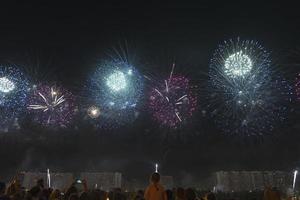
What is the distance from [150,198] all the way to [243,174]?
33.9 m

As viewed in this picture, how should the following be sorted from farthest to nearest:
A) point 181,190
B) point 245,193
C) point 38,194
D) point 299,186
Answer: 1. point 299,186
2. point 245,193
3. point 38,194
4. point 181,190

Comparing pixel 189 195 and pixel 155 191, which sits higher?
pixel 155 191

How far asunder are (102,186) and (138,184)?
617cm

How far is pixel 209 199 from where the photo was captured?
9336mm

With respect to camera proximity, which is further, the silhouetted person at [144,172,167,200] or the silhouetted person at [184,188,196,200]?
the silhouetted person at [144,172,167,200]

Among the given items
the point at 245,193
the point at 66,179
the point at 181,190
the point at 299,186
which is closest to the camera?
the point at 181,190

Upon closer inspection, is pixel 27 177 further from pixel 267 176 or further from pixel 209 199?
Answer: pixel 209 199

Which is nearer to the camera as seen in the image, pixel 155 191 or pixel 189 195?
pixel 189 195

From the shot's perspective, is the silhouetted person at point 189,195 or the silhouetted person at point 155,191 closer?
the silhouetted person at point 189,195

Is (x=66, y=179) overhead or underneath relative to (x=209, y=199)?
overhead

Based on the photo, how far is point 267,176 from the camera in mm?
41938

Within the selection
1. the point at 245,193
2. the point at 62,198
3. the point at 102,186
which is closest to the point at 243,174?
the point at 245,193

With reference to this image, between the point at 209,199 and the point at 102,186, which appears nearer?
the point at 209,199

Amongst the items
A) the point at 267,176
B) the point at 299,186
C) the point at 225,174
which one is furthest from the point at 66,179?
the point at 299,186
